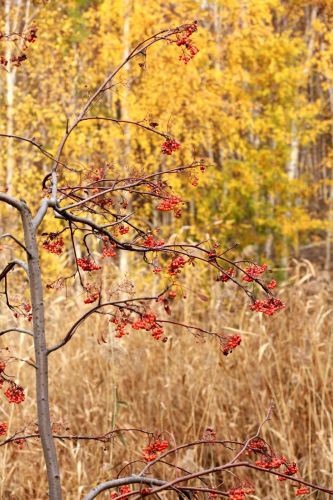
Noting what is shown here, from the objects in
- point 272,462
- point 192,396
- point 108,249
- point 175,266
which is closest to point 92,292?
point 108,249

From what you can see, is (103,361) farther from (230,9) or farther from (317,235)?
(317,235)

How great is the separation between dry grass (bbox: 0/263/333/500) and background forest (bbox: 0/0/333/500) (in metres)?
0.02

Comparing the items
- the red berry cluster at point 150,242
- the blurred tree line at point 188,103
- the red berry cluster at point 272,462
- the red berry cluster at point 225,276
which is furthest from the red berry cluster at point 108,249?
the blurred tree line at point 188,103

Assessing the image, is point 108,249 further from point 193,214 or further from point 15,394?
point 193,214

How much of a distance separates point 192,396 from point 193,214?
350 inches

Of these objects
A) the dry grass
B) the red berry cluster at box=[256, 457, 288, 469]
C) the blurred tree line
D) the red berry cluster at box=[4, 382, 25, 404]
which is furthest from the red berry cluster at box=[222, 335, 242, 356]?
the blurred tree line

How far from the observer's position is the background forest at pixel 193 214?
461cm

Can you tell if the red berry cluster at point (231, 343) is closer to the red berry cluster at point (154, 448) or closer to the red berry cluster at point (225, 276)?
the red berry cluster at point (225, 276)

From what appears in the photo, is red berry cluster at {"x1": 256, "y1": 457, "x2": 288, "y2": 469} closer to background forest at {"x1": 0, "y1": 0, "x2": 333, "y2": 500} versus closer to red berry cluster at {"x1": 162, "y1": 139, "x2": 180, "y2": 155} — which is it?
background forest at {"x1": 0, "y1": 0, "x2": 333, "y2": 500}

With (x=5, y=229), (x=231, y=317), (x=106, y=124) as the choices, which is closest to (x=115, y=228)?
(x=231, y=317)

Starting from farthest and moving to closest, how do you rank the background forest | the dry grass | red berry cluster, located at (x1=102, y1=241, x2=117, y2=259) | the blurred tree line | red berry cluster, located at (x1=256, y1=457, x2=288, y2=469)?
the blurred tree line < the background forest < the dry grass < red berry cluster, located at (x1=102, y1=241, x2=117, y2=259) < red berry cluster, located at (x1=256, y1=457, x2=288, y2=469)

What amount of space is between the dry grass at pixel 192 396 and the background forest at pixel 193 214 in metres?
0.02

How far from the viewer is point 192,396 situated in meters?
4.98

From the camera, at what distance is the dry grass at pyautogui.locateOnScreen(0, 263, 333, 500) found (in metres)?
4.47
